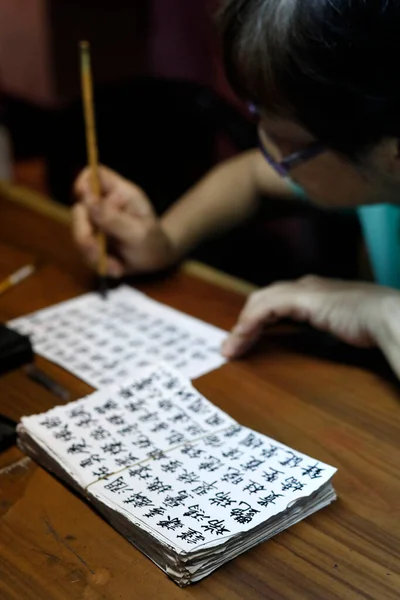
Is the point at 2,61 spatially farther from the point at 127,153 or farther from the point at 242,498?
the point at 242,498

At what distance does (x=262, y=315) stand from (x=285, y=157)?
212 millimetres

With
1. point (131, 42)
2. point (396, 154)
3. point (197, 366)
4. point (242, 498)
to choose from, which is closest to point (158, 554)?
point (242, 498)

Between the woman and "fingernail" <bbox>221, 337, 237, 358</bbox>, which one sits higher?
the woman

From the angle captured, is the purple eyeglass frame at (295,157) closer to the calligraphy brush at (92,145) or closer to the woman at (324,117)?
the woman at (324,117)

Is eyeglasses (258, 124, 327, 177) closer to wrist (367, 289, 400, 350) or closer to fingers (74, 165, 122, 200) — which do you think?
wrist (367, 289, 400, 350)

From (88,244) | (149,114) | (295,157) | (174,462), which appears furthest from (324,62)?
(149,114)

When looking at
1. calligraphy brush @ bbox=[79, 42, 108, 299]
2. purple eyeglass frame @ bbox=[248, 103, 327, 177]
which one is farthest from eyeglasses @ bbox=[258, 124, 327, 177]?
calligraphy brush @ bbox=[79, 42, 108, 299]

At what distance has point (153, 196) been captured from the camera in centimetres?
203

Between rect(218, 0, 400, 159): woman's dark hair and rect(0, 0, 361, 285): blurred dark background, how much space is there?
171 millimetres

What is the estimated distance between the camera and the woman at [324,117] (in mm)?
808

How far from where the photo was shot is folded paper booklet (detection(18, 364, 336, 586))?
26.2 inches

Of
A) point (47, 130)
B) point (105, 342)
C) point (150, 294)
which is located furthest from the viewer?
point (47, 130)

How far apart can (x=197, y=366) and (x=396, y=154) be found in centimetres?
37

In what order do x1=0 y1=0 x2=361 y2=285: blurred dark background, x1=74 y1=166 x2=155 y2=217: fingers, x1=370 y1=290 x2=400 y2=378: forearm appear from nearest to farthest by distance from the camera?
1. x1=370 y1=290 x2=400 y2=378: forearm
2. x1=74 y1=166 x2=155 y2=217: fingers
3. x1=0 y1=0 x2=361 y2=285: blurred dark background
